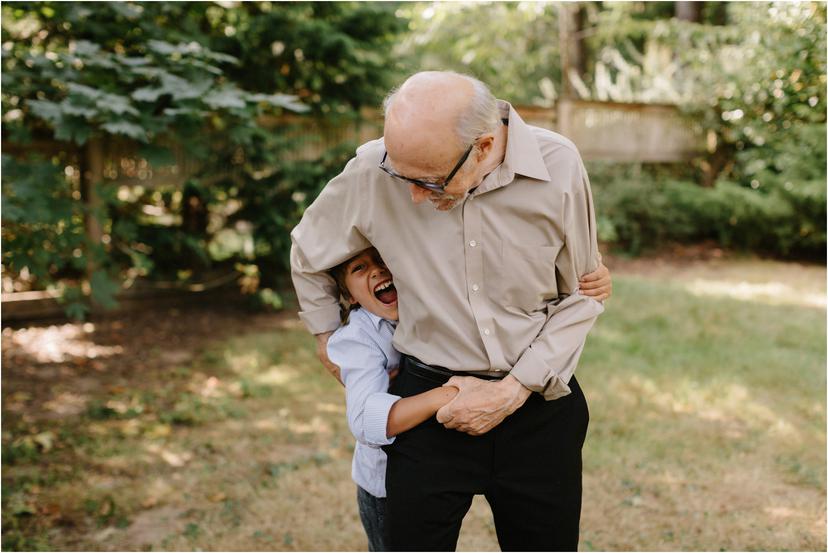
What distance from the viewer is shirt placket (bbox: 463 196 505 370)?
2078 millimetres

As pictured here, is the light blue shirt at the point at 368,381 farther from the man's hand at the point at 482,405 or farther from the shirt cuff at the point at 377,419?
the man's hand at the point at 482,405

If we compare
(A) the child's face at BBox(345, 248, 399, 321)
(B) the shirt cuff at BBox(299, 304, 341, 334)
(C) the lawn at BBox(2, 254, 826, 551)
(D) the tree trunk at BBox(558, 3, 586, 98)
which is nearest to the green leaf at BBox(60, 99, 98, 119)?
(C) the lawn at BBox(2, 254, 826, 551)

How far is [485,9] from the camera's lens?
1295cm

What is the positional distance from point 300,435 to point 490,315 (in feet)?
10.1

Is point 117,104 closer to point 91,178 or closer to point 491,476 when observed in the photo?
point 91,178

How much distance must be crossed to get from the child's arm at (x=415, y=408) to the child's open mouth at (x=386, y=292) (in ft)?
1.15

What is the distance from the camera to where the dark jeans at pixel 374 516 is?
248 centimetres

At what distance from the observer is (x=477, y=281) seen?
2.12 metres

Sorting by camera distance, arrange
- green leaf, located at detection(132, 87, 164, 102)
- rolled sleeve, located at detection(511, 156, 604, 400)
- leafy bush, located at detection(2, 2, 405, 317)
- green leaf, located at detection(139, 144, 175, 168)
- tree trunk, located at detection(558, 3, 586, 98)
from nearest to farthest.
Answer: rolled sleeve, located at detection(511, 156, 604, 400) → green leaf, located at detection(132, 87, 164, 102) → leafy bush, located at detection(2, 2, 405, 317) → green leaf, located at detection(139, 144, 175, 168) → tree trunk, located at detection(558, 3, 586, 98)

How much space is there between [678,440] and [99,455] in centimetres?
357

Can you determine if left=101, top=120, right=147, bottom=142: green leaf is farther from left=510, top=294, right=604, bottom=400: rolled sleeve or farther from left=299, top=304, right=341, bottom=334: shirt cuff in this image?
left=510, top=294, right=604, bottom=400: rolled sleeve

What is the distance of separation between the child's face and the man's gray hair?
1.80 ft

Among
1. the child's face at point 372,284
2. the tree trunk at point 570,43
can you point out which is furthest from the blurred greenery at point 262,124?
the child's face at point 372,284

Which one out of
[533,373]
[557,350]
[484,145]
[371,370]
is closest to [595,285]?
[557,350]
